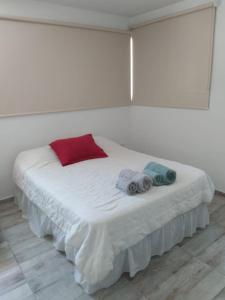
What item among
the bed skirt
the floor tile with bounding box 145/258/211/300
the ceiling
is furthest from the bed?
the ceiling

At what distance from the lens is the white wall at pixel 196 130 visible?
2803 mm

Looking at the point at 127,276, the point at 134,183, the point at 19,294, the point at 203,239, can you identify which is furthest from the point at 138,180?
the point at 19,294

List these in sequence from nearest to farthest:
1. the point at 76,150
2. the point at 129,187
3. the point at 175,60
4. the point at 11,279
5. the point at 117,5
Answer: the point at 11,279
the point at 129,187
the point at 76,150
the point at 117,5
the point at 175,60

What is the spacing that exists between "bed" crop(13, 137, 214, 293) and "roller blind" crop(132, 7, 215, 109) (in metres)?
1.12

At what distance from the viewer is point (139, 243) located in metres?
1.85

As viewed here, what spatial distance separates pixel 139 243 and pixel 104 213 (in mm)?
407

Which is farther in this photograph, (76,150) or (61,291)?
(76,150)

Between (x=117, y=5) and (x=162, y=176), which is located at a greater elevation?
(x=117, y=5)

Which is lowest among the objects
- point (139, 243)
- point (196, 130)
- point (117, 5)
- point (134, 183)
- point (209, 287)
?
point (209, 287)

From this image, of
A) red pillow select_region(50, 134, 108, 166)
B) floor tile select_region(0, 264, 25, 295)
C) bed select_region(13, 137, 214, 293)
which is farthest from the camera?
red pillow select_region(50, 134, 108, 166)

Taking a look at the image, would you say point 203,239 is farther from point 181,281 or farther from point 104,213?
point 104,213

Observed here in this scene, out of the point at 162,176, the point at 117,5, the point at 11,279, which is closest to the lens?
the point at 11,279

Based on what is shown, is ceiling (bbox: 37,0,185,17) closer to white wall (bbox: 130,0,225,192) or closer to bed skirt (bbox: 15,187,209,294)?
white wall (bbox: 130,0,225,192)

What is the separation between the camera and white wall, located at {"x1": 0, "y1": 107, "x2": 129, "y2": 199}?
2.89 meters
